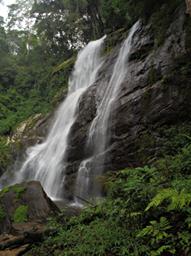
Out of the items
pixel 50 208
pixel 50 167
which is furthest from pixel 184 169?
pixel 50 167

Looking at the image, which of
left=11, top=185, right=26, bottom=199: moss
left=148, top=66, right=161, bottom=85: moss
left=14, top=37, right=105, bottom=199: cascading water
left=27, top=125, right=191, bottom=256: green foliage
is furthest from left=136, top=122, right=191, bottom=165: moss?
left=14, top=37, right=105, bottom=199: cascading water

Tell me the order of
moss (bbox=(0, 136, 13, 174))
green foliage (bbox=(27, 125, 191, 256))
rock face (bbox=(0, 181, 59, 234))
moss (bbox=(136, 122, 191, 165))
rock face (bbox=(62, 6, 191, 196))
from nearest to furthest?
green foliage (bbox=(27, 125, 191, 256)) < rock face (bbox=(0, 181, 59, 234)) < moss (bbox=(136, 122, 191, 165)) < rock face (bbox=(62, 6, 191, 196)) < moss (bbox=(0, 136, 13, 174))

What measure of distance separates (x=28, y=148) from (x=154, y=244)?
1436 cm

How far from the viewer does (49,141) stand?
648 inches

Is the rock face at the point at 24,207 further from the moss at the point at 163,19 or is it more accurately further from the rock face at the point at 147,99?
the moss at the point at 163,19

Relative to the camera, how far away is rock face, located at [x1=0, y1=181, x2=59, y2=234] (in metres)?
7.80

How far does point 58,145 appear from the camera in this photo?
14875 millimetres

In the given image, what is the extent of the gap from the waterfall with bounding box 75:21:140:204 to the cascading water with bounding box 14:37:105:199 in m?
1.28

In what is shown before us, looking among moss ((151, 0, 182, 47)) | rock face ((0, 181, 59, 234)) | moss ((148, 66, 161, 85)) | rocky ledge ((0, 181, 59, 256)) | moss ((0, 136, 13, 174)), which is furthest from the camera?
moss ((0, 136, 13, 174))

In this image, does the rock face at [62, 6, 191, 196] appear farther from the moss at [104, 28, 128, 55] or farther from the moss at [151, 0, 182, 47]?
the moss at [104, 28, 128, 55]

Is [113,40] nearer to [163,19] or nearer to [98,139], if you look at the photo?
[163,19]

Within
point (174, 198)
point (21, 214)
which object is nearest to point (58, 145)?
point (21, 214)

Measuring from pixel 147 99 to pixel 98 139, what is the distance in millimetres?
2317

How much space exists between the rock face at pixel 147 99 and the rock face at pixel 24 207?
2.76 m
